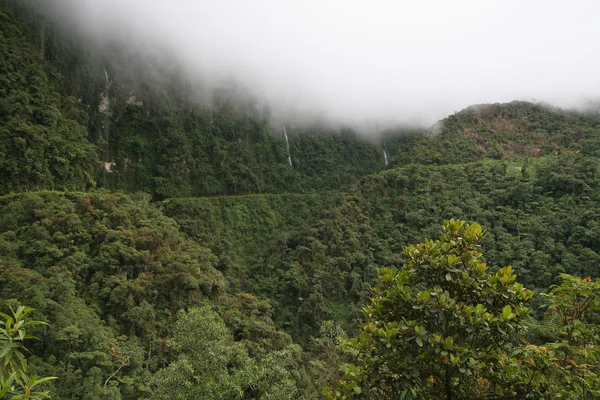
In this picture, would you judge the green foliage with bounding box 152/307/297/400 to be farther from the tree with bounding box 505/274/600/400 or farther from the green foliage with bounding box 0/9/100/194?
the green foliage with bounding box 0/9/100/194

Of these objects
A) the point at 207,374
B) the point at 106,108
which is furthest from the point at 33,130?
the point at 207,374

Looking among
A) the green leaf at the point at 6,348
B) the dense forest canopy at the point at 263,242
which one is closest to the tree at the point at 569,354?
the dense forest canopy at the point at 263,242

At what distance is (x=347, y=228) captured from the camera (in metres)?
40.8

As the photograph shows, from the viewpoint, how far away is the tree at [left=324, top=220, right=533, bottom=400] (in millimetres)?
3334

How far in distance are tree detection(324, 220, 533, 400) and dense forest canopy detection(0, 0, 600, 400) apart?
0.02 m

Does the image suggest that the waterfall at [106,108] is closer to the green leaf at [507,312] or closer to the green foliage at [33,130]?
the green foliage at [33,130]

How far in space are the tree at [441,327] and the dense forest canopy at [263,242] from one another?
0.02 meters

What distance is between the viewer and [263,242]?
45.8 meters

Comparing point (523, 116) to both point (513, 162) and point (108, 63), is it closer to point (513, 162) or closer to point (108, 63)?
point (513, 162)

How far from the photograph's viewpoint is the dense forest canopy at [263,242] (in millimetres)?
3596

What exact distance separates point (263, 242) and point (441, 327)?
42746mm

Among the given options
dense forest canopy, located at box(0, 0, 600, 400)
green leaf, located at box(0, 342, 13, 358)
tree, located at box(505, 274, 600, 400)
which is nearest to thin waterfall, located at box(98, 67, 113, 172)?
dense forest canopy, located at box(0, 0, 600, 400)

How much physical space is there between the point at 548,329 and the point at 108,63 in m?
59.6

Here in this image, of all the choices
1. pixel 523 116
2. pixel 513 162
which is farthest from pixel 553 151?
pixel 523 116
